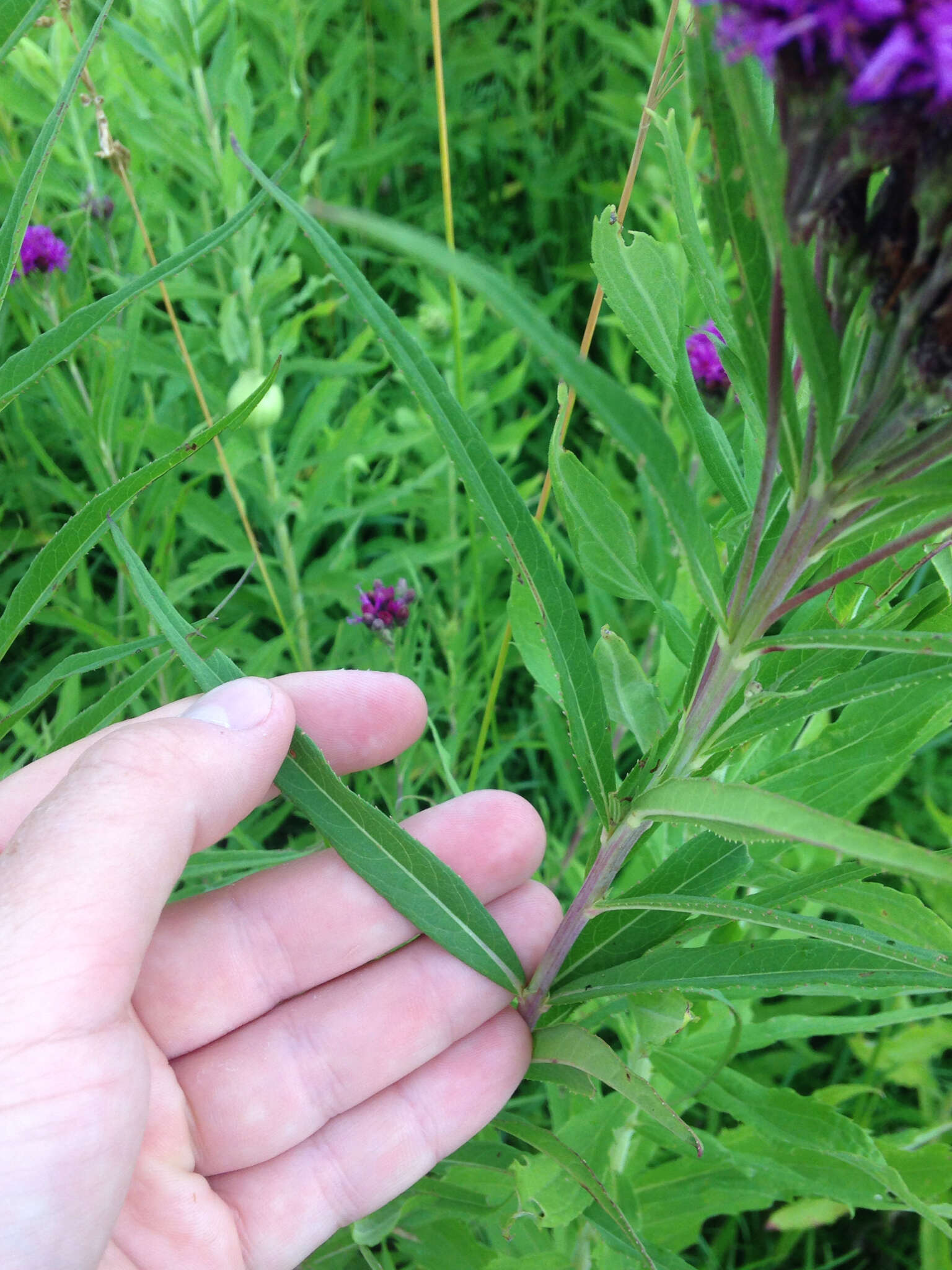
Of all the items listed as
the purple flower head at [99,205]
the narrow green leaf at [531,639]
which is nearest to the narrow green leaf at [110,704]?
the narrow green leaf at [531,639]

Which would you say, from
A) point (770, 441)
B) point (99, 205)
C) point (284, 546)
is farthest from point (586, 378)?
point (99, 205)

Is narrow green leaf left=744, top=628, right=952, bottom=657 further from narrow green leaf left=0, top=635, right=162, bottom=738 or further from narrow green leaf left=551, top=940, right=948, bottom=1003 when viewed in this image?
narrow green leaf left=0, top=635, right=162, bottom=738

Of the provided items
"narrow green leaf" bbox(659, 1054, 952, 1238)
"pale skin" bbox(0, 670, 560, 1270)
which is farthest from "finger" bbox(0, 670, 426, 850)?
"narrow green leaf" bbox(659, 1054, 952, 1238)

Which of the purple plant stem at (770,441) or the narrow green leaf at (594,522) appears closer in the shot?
the purple plant stem at (770,441)

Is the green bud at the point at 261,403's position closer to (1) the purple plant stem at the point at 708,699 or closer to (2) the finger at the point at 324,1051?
(2) the finger at the point at 324,1051

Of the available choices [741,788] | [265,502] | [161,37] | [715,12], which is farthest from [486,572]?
[715,12]
